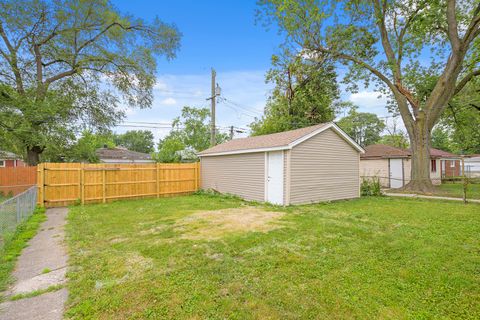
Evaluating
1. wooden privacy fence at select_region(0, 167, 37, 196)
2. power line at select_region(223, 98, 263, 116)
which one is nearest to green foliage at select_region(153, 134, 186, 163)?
power line at select_region(223, 98, 263, 116)

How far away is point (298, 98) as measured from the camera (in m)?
19.1

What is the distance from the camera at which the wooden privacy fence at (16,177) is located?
12.4m

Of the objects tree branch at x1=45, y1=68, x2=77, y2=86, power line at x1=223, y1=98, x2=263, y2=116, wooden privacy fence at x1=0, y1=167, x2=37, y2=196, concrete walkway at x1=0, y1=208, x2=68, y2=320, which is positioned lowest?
concrete walkway at x1=0, y1=208, x2=68, y2=320

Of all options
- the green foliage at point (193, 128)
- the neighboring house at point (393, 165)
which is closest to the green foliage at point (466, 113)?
the neighboring house at point (393, 165)

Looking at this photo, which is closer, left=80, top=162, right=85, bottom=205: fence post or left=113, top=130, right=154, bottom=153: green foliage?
left=80, top=162, right=85, bottom=205: fence post

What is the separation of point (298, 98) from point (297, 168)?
11.3m

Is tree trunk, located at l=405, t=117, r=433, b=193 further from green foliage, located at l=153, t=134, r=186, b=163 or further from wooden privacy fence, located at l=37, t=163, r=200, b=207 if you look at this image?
green foliage, located at l=153, t=134, r=186, b=163

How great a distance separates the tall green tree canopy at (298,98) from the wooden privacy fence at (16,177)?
1515cm

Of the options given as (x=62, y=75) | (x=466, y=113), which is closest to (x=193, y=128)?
(x=62, y=75)

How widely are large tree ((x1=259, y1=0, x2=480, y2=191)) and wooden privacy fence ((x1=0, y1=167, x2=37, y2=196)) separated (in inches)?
616

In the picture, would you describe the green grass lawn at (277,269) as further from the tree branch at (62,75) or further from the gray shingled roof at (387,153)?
the gray shingled roof at (387,153)

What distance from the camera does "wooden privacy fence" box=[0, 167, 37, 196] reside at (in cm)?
1238

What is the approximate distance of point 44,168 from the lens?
365 inches

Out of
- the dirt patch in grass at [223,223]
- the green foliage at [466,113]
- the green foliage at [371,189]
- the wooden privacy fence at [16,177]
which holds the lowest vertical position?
the dirt patch in grass at [223,223]
